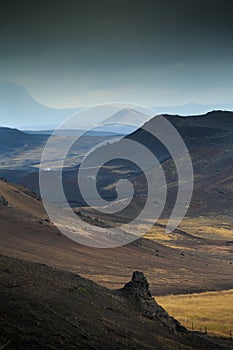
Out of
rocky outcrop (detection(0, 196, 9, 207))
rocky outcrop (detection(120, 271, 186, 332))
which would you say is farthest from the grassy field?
rocky outcrop (detection(0, 196, 9, 207))

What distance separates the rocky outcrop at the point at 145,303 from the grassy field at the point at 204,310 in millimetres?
8917

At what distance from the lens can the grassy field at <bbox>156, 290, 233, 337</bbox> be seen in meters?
42.1

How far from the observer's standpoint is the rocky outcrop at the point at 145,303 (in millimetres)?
31167

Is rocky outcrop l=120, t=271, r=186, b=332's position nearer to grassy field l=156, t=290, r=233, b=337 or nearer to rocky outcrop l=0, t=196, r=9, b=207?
grassy field l=156, t=290, r=233, b=337

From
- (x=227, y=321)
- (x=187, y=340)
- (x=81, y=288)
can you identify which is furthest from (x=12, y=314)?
(x=227, y=321)

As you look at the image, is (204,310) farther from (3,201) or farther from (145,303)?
(3,201)

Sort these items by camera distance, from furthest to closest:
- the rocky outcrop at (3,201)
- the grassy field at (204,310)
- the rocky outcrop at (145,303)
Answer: the rocky outcrop at (3,201) → the grassy field at (204,310) → the rocky outcrop at (145,303)

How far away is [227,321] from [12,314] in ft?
98.2

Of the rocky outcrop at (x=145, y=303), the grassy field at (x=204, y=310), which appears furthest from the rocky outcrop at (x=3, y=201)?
the rocky outcrop at (x=145, y=303)

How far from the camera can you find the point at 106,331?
23.0 m

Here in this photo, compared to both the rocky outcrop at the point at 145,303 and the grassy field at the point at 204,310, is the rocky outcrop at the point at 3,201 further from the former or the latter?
the rocky outcrop at the point at 145,303

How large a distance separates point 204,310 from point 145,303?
709 inches

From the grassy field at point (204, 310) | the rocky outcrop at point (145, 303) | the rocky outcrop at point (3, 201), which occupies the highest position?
the rocky outcrop at point (3, 201)

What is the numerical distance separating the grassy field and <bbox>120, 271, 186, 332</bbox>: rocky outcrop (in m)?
8.92
